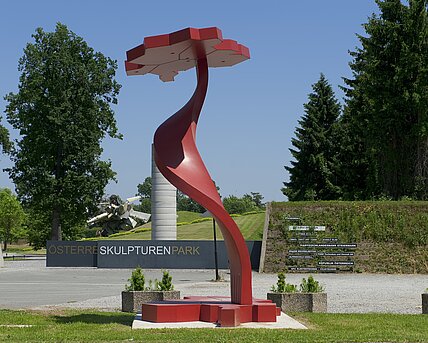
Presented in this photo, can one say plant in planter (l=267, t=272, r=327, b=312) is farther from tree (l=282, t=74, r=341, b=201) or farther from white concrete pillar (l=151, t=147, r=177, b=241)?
tree (l=282, t=74, r=341, b=201)

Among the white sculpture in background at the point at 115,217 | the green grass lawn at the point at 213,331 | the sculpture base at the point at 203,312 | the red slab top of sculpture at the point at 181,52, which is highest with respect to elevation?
the white sculpture in background at the point at 115,217

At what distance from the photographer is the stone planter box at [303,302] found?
16.6 meters

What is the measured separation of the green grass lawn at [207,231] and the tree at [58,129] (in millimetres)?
10153

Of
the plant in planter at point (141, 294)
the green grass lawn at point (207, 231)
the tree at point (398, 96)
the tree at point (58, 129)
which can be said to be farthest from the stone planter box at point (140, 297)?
the green grass lawn at point (207, 231)

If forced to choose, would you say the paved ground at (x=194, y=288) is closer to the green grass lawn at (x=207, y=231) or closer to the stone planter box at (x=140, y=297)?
the stone planter box at (x=140, y=297)

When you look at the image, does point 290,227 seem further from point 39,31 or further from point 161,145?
point 39,31

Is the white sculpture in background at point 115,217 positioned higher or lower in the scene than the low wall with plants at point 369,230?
higher

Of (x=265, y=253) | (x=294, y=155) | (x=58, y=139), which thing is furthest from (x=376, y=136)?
(x=58, y=139)

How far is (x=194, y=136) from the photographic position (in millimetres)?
15125

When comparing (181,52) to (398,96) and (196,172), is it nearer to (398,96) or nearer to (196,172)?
(196,172)

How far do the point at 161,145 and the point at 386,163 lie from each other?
35.5m

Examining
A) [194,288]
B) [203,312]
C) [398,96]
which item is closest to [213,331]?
[203,312]

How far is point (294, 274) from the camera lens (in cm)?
3412

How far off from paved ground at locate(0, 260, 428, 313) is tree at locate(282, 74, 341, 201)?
2004 centimetres
